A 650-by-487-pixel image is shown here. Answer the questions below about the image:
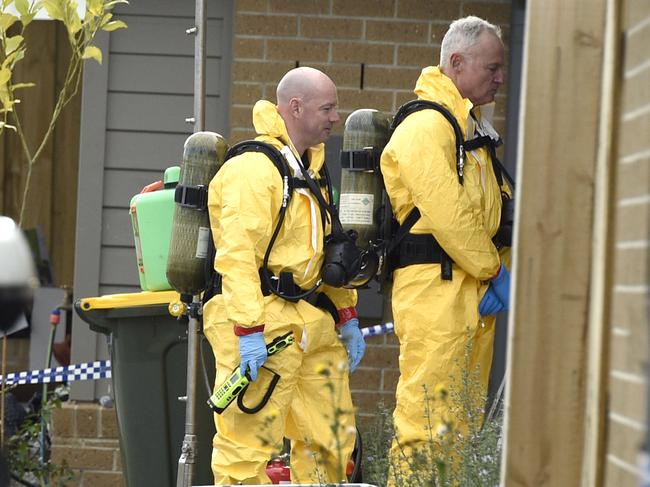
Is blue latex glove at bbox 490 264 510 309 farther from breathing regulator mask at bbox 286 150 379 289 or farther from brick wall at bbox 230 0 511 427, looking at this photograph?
brick wall at bbox 230 0 511 427

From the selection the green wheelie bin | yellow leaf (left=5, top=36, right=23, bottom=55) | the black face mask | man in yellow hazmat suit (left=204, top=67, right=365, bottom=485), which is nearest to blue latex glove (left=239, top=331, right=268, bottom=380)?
man in yellow hazmat suit (left=204, top=67, right=365, bottom=485)

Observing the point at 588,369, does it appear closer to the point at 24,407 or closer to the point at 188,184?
the point at 188,184

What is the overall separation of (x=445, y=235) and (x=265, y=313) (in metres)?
0.77

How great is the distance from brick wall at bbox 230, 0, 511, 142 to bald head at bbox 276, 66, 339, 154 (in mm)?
1677

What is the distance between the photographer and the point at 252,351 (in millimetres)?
4945

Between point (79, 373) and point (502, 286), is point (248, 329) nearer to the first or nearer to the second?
point (502, 286)

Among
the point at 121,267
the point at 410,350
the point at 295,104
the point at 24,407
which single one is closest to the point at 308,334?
the point at 410,350

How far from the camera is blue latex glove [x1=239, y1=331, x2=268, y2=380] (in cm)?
495

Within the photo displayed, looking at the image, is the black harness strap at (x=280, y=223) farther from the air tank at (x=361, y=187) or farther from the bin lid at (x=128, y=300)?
the bin lid at (x=128, y=300)

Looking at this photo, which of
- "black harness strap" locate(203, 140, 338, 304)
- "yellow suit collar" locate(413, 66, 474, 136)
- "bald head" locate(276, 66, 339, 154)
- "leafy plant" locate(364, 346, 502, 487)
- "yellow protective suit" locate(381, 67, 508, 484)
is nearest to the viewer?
"leafy plant" locate(364, 346, 502, 487)

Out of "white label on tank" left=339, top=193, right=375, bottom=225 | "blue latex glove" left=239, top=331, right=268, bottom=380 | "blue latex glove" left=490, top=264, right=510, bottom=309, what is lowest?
"blue latex glove" left=239, top=331, right=268, bottom=380

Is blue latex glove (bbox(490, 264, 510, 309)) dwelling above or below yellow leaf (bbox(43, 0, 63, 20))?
below

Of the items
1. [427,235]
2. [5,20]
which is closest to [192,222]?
[427,235]

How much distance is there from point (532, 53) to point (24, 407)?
5.81m
